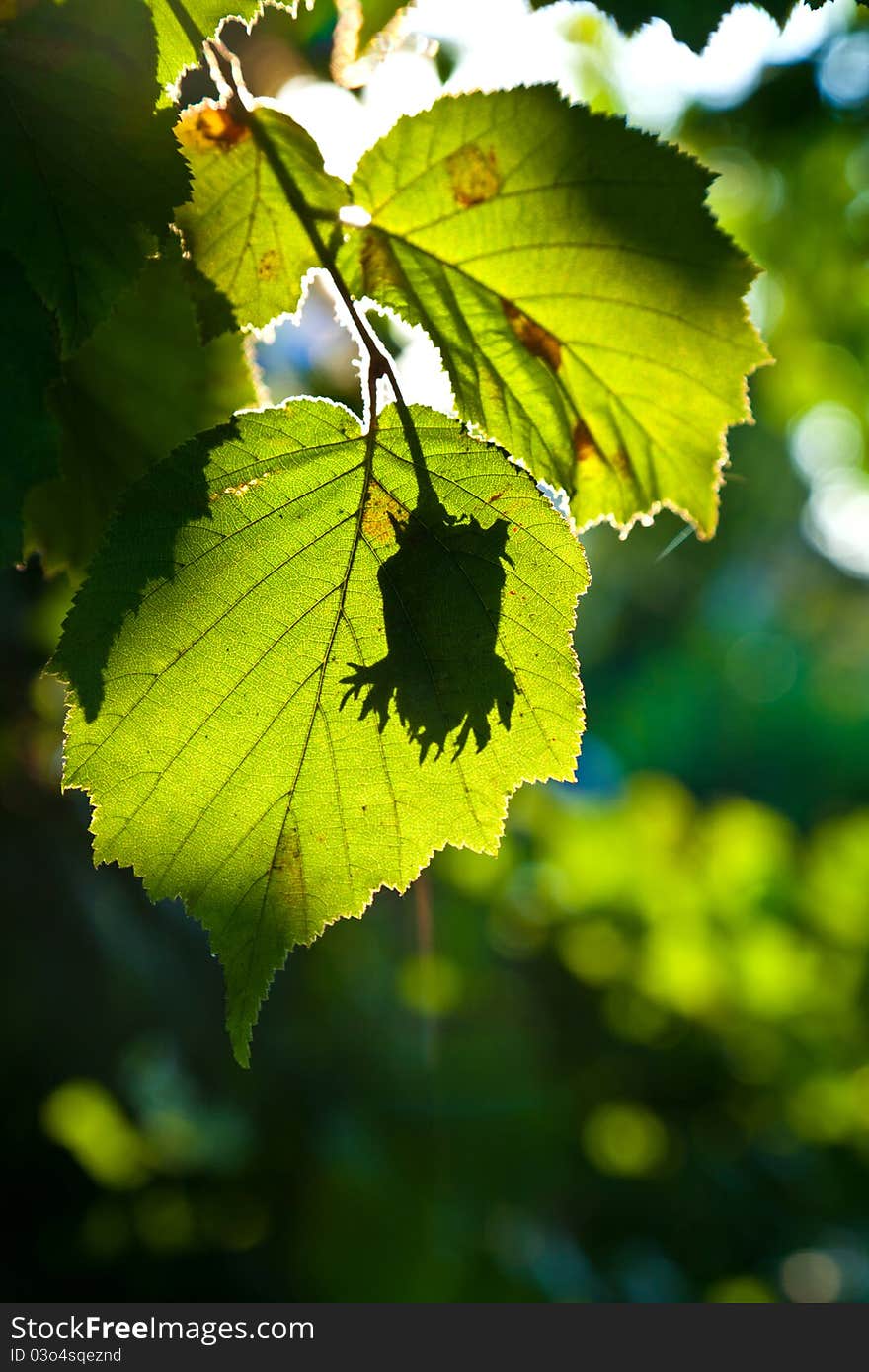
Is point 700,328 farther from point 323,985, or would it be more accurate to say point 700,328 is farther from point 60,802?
point 323,985

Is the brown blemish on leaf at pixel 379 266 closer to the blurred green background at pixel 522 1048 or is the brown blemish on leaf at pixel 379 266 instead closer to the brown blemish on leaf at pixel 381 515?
the brown blemish on leaf at pixel 381 515

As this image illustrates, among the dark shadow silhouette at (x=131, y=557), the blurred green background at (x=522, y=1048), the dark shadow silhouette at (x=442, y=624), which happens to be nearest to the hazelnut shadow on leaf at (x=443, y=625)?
the dark shadow silhouette at (x=442, y=624)

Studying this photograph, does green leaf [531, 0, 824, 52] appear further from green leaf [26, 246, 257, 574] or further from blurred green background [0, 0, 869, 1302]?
blurred green background [0, 0, 869, 1302]

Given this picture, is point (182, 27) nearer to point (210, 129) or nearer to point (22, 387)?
point (210, 129)

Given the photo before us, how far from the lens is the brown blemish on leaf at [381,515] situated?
1.88 feet

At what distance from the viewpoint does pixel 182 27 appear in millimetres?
513

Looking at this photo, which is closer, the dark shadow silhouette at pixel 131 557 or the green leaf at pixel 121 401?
the dark shadow silhouette at pixel 131 557

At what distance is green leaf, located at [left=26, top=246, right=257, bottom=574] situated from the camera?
2.24 ft

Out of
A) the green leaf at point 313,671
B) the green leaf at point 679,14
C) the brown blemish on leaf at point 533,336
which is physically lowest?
the green leaf at point 313,671

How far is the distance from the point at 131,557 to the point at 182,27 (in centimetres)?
27

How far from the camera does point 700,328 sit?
1.79ft

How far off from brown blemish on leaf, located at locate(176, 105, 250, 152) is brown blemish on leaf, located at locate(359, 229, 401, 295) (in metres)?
0.10

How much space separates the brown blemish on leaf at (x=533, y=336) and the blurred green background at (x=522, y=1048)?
1.63 m

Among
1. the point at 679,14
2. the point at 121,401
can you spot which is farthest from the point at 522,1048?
the point at 679,14
